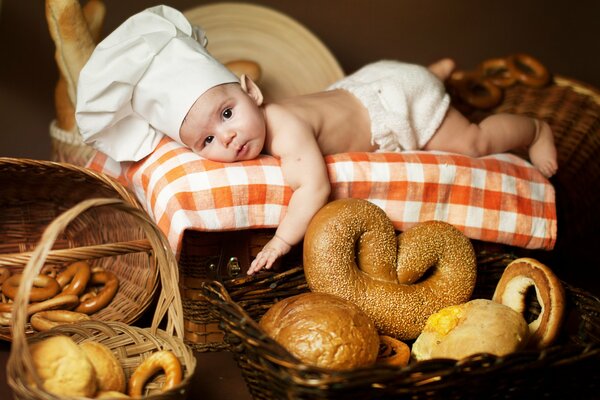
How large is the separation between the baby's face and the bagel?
222mm

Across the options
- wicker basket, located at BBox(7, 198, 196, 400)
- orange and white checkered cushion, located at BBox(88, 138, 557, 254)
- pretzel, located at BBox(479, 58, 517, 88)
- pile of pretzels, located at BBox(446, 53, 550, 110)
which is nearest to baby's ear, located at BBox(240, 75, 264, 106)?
orange and white checkered cushion, located at BBox(88, 138, 557, 254)

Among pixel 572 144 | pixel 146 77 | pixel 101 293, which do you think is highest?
pixel 146 77

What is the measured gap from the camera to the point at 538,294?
45.1 inches

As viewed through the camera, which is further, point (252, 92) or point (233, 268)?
point (252, 92)

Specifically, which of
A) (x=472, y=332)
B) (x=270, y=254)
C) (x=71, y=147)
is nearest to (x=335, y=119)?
(x=270, y=254)

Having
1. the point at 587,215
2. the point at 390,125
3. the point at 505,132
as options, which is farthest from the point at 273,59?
Answer: the point at 587,215

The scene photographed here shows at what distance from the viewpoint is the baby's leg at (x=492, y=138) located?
5.40 feet

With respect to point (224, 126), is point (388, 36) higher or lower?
lower

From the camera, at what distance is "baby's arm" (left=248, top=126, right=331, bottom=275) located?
129cm

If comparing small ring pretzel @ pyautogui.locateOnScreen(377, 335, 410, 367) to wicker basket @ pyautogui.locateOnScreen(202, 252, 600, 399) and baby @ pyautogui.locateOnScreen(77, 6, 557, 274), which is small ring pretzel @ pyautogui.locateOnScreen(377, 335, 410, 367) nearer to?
wicker basket @ pyautogui.locateOnScreen(202, 252, 600, 399)

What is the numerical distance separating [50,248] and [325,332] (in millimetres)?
431

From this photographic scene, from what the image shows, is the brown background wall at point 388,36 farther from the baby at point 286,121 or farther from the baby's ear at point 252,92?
the baby's ear at point 252,92

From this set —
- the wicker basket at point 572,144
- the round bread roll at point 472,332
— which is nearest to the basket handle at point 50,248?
the round bread roll at point 472,332

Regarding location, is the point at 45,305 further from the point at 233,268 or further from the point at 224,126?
the point at 224,126
